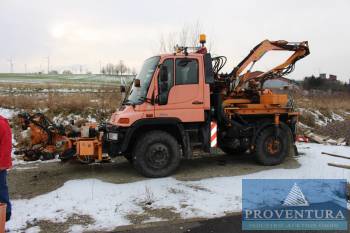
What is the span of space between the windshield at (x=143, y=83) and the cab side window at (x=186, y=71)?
1.73 feet

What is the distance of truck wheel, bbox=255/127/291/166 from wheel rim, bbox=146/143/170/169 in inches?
103

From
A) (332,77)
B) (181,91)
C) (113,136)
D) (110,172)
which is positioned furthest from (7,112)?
(332,77)

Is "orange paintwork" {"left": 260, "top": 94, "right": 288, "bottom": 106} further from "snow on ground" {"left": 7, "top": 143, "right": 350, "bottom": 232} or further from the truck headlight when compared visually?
the truck headlight

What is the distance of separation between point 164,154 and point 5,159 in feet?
13.1

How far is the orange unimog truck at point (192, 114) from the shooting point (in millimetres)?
8945

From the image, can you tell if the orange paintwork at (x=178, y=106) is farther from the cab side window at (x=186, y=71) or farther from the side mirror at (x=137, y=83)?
the side mirror at (x=137, y=83)

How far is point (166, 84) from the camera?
8.95m

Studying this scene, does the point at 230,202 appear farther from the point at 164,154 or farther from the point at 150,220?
the point at 164,154

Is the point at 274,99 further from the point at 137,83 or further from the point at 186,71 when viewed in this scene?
the point at 137,83

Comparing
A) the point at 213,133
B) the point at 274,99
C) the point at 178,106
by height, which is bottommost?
the point at 213,133

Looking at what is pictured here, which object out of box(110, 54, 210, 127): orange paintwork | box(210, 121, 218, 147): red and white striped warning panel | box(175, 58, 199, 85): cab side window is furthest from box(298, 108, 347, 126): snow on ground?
box(175, 58, 199, 85): cab side window

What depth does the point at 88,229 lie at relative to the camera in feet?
20.0

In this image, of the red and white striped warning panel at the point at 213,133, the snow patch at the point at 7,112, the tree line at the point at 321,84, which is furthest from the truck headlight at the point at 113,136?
the tree line at the point at 321,84

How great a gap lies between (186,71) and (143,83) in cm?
101
